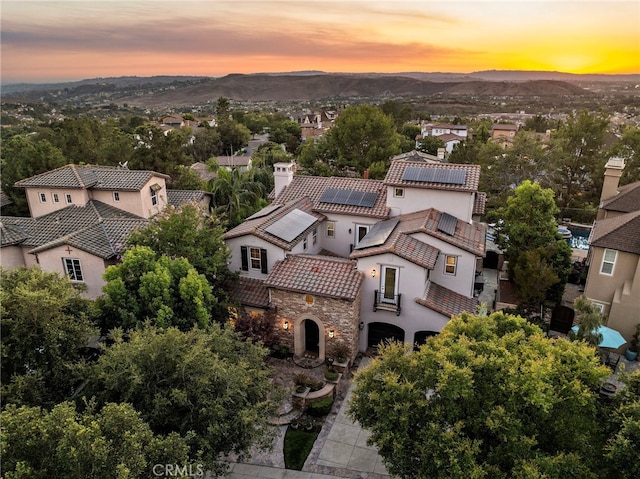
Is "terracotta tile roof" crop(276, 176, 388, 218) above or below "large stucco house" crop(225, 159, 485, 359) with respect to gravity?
above

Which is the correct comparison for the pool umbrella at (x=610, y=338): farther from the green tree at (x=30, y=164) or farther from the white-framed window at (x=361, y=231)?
the green tree at (x=30, y=164)

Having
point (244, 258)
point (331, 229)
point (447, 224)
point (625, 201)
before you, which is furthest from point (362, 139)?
point (244, 258)

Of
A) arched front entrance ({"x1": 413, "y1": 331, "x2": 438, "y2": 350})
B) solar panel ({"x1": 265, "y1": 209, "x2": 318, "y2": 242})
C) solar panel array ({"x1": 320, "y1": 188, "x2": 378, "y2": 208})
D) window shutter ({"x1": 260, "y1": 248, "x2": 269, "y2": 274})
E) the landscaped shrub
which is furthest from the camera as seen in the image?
solar panel array ({"x1": 320, "y1": 188, "x2": 378, "y2": 208})

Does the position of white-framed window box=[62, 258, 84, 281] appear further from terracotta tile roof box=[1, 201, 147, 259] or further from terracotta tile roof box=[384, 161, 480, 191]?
terracotta tile roof box=[384, 161, 480, 191]

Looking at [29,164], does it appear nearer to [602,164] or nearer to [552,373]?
[552,373]

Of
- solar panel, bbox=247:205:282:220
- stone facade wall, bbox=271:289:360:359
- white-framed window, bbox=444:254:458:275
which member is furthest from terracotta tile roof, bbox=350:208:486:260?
solar panel, bbox=247:205:282:220

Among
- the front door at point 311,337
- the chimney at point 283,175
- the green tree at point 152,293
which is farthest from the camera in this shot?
the chimney at point 283,175

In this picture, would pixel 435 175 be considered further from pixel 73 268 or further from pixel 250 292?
pixel 73 268

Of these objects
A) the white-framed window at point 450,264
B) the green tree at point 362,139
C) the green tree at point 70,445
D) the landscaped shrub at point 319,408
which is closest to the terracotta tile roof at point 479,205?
the white-framed window at point 450,264
